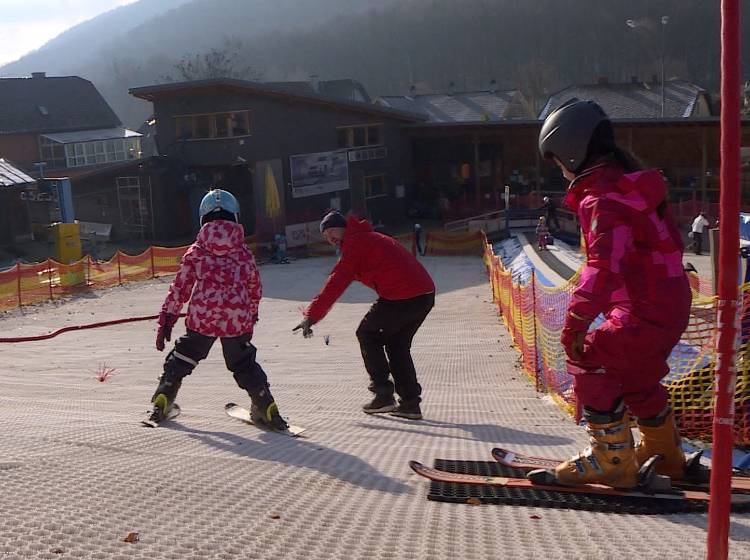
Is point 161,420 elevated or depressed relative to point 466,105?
depressed

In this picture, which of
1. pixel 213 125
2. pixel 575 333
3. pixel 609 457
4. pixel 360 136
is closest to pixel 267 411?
pixel 609 457

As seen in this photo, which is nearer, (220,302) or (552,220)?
(220,302)

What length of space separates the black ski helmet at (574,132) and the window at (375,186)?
122 ft

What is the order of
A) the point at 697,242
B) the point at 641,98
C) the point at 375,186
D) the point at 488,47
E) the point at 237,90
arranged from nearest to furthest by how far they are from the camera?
the point at 697,242 < the point at 237,90 < the point at 375,186 < the point at 641,98 < the point at 488,47

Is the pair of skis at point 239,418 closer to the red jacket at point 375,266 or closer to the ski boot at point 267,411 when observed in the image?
the ski boot at point 267,411

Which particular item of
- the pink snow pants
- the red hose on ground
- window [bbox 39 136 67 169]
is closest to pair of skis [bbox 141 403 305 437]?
the pink snow pants

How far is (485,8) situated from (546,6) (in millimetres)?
11182

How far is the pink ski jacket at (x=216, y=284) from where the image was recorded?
19.3ft

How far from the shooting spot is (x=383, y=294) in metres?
6.77

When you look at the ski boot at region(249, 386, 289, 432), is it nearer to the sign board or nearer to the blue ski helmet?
the blue ski helmet

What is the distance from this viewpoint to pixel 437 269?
26.8m

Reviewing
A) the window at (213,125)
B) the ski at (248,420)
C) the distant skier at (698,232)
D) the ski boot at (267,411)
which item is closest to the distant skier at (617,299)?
the ski at (248,420)

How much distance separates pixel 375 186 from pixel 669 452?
3823cm

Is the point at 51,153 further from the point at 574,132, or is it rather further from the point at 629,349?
the point at 629,349
